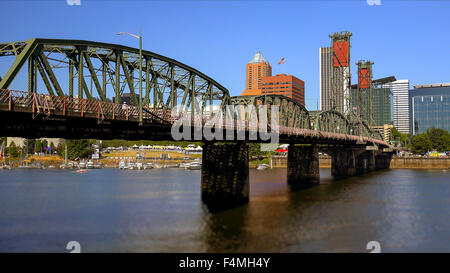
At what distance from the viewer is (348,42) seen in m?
160

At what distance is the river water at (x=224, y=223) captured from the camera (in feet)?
113

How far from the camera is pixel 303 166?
89.0m

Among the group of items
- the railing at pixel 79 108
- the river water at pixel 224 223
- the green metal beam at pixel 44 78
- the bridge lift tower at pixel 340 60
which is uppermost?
the bridge lift tower at pixel 340 60

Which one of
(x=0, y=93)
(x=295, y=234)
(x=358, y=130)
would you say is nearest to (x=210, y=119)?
(x=295, y=234)

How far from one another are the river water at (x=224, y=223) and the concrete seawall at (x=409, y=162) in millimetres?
112236

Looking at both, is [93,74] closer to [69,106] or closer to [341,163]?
[69,106]

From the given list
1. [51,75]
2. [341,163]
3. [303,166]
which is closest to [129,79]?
[51,75]

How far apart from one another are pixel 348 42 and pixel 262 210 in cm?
12579

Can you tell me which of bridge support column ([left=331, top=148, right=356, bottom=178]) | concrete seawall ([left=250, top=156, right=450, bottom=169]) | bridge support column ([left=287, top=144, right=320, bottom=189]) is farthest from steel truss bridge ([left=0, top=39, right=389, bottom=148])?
concrete seawall ([left=250, top=156, right=450, bottom=169])

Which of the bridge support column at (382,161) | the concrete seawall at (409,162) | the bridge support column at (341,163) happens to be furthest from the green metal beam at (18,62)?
the bridge support column at (382,161)

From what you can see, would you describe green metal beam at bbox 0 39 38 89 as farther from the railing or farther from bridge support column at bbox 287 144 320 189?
bridge support column at bbox 287 144 320 189

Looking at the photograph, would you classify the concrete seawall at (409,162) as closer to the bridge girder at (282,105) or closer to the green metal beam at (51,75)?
the bridge girder at (282,105)
